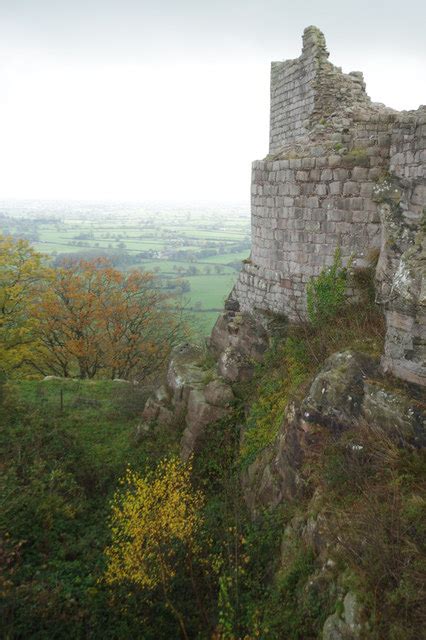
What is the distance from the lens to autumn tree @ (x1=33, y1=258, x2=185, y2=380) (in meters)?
21.6

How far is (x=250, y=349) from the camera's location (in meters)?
10.5

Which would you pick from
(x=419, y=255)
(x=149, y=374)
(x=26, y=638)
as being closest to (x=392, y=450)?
(x=419, y=255)

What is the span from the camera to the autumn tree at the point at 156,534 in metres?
7.52

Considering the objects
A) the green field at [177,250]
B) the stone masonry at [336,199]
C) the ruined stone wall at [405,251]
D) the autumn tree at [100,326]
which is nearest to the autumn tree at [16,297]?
the autumn tree at [100,326]

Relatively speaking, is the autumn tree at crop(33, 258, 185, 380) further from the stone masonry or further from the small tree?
the small tree

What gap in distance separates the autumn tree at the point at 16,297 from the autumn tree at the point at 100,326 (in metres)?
0.71

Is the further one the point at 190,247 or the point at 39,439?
the point at 190,247

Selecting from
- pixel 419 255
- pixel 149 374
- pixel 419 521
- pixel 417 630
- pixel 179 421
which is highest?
pixel 419 255

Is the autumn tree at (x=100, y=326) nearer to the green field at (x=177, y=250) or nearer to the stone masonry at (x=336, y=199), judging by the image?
the green field at (x=177, y=250)

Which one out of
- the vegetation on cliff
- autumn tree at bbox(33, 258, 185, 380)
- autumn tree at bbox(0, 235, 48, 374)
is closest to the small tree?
the vegetation on cliff

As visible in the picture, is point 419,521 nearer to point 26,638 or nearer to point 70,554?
point 26,638

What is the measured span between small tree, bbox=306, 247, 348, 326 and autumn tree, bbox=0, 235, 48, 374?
574 inches

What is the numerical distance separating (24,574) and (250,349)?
6391 mm

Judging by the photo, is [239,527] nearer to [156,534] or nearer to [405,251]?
[156,534]
